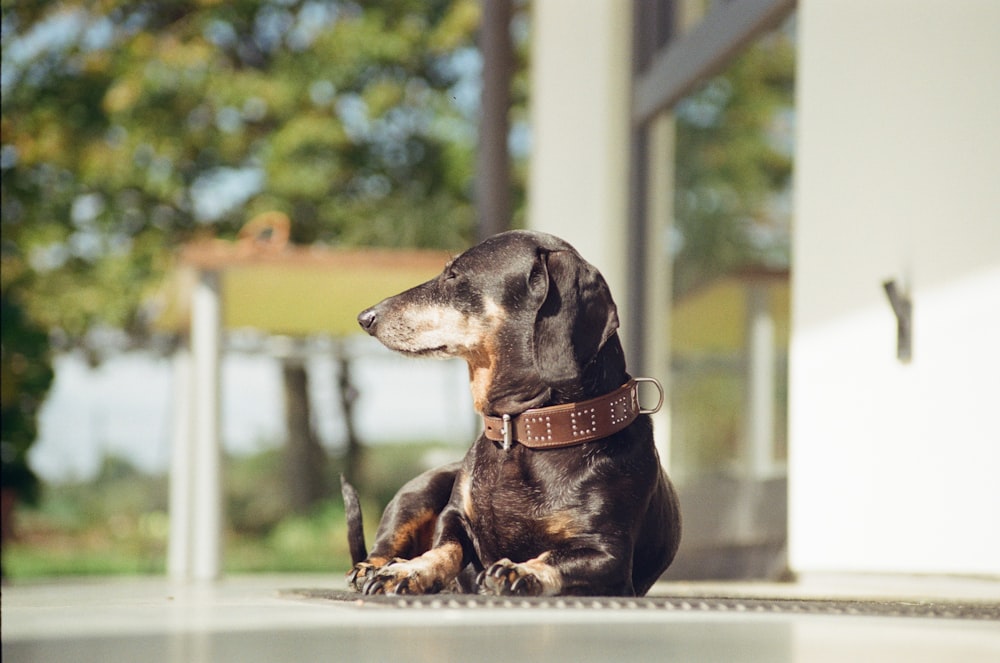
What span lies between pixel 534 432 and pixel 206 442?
5.03 metres

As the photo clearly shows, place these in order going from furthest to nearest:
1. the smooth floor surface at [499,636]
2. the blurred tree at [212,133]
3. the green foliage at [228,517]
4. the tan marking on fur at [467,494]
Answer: the blurred tree at [212,133], the green foliage at [228,517], the tan marking on fur at [467,494], the smooth floor surface at [499,636]

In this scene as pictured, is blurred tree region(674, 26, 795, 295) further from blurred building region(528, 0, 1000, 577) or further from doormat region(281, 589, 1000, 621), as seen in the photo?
doormat region(281, 589, 1000, 621)

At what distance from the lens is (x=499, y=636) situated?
1.69m

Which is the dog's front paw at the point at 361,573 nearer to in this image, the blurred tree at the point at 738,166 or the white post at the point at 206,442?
the white post at the point at 206,442

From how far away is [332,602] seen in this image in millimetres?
2115

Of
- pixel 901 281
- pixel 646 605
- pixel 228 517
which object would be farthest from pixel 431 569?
pixel 228 517

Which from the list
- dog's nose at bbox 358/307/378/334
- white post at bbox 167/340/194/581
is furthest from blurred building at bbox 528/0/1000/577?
white post at bbox 167/340/194/581

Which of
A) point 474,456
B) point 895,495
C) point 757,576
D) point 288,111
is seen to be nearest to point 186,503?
point 757,576

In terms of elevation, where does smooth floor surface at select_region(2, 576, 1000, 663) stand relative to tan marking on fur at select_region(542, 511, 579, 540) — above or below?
below

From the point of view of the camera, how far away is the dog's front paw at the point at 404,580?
2047mm

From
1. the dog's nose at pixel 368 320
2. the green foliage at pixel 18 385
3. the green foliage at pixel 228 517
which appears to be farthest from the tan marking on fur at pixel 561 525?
the green foliage at pixel 228 517

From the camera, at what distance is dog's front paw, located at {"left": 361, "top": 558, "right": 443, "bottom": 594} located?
2047mm

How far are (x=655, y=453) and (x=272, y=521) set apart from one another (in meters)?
11.6

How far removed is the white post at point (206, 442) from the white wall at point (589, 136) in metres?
1.90
